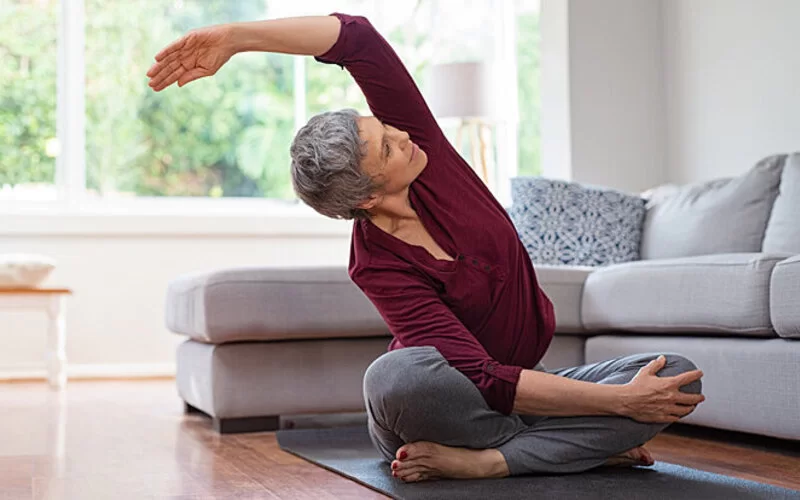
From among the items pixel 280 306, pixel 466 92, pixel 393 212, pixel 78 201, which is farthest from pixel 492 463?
pixel 78 201

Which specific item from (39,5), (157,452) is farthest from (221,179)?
(157,452)

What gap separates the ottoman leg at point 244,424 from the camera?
3215 millimetres

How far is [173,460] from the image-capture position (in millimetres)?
2625

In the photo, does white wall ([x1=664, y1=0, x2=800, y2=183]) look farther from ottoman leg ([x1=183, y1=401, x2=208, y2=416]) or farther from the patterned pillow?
ottoman leg ([x1=183, y1=401, x2=208, y2=416])

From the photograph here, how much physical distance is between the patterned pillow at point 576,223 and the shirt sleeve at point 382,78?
71.9 inches

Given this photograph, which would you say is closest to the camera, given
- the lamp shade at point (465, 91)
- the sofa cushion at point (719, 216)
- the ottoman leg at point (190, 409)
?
the sofa cushion at point (719, 216)

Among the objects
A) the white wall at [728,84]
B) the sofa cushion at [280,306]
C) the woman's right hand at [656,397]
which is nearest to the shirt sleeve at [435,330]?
the woman's right hand at [656,397]

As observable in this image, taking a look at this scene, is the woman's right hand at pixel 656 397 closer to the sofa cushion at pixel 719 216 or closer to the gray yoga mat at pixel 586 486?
the gray yoga mat at pixel 586 486

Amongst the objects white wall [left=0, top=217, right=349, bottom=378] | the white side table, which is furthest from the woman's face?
white wall [left=0, top=217, right=349, bottom=378]

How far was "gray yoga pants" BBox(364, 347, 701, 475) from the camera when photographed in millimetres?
2094

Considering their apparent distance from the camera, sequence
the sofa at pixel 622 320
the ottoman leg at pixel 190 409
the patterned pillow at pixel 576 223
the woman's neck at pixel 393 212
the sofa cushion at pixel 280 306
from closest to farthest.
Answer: the woman's neck at pixel 393 212
the sofa at pixel 622 320
the sofa cushion at pixel 280 306
the ottoman leg at pixel 190 409
the patterned pillow at pixel 576 223

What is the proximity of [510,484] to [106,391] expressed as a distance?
3102mm

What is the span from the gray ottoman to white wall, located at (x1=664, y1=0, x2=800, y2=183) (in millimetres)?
2151

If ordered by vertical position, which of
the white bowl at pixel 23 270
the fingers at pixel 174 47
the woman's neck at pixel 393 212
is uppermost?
the fingers at pixel 174 47
